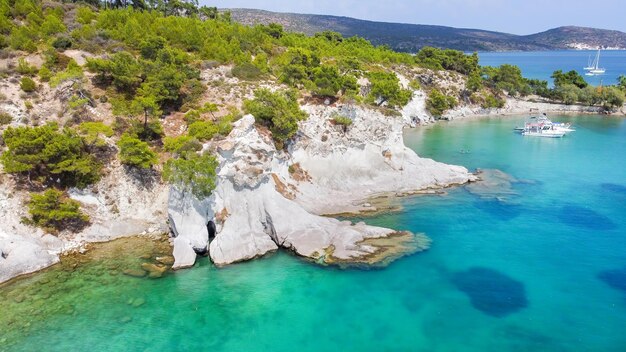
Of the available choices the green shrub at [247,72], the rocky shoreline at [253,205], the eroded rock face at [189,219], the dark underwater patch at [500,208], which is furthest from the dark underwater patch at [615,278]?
the green shrub at [247,72]

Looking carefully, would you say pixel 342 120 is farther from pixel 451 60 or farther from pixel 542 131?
pixel 451 60

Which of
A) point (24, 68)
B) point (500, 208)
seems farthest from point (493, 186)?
point (24, 68)

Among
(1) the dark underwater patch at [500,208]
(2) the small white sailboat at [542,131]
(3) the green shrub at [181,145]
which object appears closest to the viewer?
(3) the green shrub at [181,145]

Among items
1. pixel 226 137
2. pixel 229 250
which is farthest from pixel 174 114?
pixel 229 250

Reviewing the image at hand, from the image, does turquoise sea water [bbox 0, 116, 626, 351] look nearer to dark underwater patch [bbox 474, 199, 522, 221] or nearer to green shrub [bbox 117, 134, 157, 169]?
dark underwater patch [bbox 474, 199, 522, 221]

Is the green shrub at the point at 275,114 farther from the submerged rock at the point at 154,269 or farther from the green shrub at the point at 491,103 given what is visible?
the green shrub at the point at 491,103
